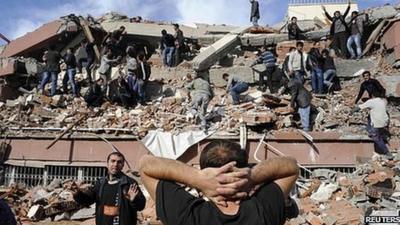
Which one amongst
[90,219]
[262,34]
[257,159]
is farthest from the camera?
[262,34]

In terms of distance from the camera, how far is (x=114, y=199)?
15.2 ft

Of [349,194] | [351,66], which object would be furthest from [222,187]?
[351,66]

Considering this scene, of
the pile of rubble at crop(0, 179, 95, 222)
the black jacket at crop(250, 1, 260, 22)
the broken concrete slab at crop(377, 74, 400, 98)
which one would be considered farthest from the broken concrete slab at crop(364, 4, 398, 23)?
the pile of rubble at crop(0, 179, 95, 222)

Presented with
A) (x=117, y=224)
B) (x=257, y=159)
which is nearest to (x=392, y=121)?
(x=257, y=159)

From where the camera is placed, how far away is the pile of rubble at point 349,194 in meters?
8.68

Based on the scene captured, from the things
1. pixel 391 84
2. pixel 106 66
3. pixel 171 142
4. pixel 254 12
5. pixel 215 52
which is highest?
pixel 254 12

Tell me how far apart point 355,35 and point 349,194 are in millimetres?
6550

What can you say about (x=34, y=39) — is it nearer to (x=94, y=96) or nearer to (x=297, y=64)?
(x=94, y=96)

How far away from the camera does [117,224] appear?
4.56 meters

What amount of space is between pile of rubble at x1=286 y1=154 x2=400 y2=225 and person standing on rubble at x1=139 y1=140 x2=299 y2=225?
6388mm

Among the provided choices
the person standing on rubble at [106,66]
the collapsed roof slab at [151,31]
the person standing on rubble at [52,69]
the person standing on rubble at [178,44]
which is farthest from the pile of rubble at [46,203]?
the collapsed roof slab at [151,31]

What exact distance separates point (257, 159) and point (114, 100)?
491 centimetres

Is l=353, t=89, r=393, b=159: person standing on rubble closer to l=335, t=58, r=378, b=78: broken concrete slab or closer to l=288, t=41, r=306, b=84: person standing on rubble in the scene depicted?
l=288, t=41, r=306, b=84: person standing on rubble

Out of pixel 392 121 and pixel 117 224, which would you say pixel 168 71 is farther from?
pixel 117 224
